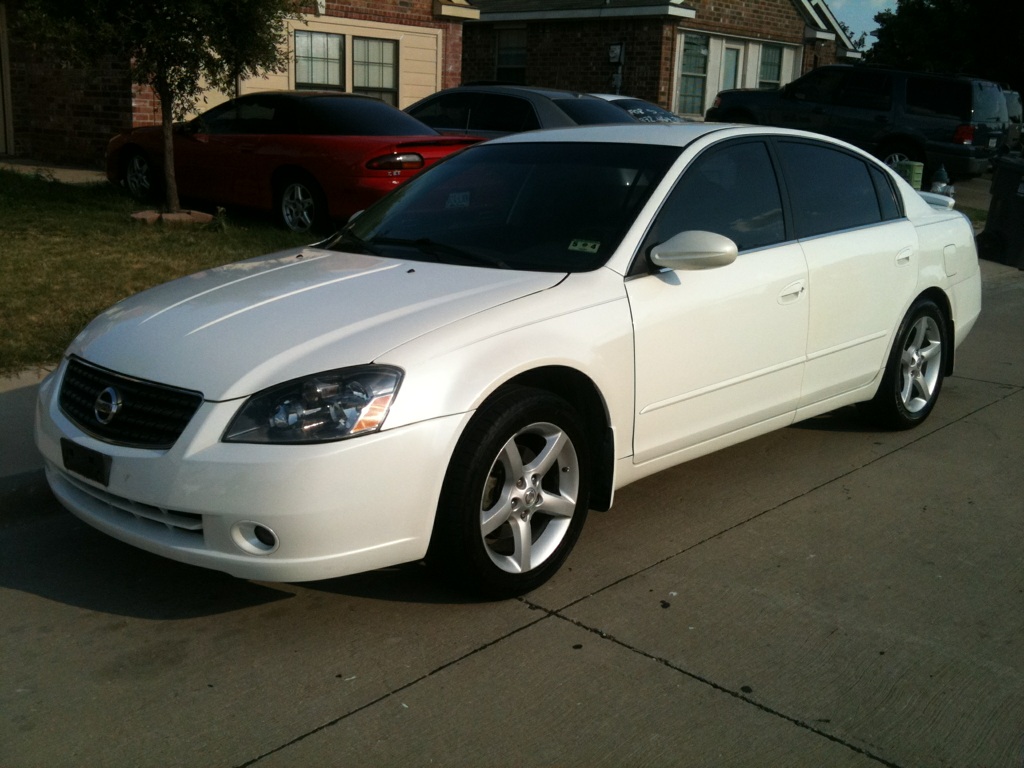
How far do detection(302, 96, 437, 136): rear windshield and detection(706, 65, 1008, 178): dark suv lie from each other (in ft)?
33.2

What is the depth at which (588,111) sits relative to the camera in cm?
1293

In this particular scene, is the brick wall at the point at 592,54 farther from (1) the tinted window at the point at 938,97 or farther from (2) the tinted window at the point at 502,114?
(2) the tinted window at the point at 502,114

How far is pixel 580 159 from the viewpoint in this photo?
4.98 meters

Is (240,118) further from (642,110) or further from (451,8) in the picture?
(451,8)

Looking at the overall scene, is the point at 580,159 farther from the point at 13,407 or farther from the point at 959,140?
the point at 959,140

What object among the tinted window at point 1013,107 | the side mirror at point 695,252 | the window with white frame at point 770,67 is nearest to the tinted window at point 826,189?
the side mirror at point 695,252

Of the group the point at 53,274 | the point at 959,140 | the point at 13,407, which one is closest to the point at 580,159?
the point at 13,407

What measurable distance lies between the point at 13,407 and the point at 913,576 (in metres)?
4.32

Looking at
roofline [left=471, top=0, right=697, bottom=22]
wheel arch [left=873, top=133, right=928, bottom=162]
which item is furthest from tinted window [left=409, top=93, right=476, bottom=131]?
roofline [left=471, top=0, right=697, bottom=22]

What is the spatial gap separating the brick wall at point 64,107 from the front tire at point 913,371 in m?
11.8

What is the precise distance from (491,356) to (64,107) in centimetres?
1421

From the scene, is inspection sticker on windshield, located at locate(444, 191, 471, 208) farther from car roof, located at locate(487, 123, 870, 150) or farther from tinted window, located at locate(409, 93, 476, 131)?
tinted window, located at locate(409, 93, 476, 131)

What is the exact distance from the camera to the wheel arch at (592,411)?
4.12 m

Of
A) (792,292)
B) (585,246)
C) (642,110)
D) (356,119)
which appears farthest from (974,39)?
(585,246)
